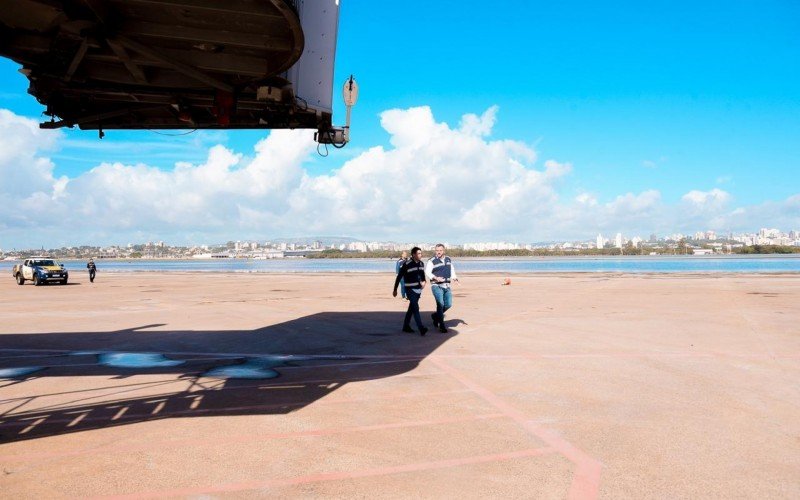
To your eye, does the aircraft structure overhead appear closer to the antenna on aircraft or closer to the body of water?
the antenna on aircraft

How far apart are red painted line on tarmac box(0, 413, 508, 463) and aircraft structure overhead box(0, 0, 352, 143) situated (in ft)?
14.6

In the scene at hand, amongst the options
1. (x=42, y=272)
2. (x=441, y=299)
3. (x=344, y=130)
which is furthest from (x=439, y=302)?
(x=42, y=272)

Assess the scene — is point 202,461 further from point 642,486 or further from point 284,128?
point 284,128

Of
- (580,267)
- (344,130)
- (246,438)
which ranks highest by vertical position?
(344,130)

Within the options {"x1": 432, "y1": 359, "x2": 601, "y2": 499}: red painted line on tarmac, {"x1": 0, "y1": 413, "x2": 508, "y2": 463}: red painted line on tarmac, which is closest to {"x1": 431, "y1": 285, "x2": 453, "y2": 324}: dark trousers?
{"x1": 432, "y1": 359, "x2": 601, "y2": 499}: red painted line on tarmac

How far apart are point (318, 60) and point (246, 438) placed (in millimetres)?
6368

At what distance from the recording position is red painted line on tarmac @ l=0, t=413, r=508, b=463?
4625 mm

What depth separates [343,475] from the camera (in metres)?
4.16

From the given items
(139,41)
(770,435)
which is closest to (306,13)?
(139,41)

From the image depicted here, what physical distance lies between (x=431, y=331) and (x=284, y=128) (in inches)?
236

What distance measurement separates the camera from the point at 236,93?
25.2 ft

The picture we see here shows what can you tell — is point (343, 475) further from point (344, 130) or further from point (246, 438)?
point (344, 130)

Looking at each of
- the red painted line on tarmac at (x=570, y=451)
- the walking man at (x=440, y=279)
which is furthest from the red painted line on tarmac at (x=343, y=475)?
the walking man at (x=440, y=279)

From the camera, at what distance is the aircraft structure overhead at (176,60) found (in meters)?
5.65
